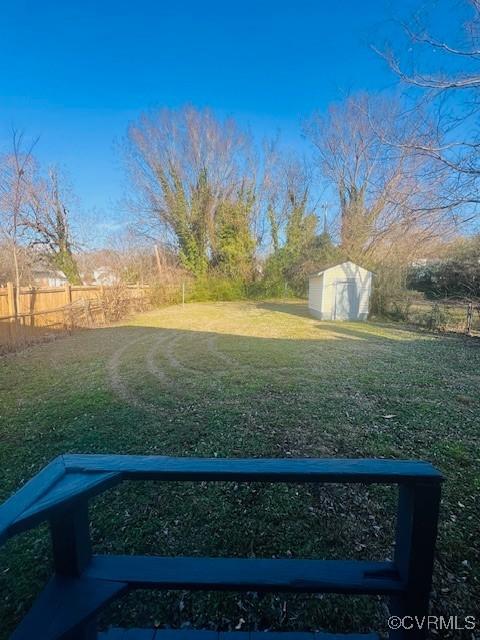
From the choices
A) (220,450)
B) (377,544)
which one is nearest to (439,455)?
(377,544)

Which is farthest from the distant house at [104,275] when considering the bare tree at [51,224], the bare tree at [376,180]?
the bare tree at [376,180]

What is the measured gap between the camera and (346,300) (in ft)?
42.1

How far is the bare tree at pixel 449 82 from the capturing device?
13.8 feet

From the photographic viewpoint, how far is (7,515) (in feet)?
2.55

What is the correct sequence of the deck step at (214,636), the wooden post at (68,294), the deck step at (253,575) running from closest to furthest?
the deck step at (253,575) < the deck step at (214,636) < the wooden post at (68,294)

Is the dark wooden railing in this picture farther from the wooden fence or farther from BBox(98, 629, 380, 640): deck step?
the wooden fence

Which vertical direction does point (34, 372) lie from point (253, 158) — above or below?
below

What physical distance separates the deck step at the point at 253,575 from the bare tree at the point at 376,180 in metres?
5.52

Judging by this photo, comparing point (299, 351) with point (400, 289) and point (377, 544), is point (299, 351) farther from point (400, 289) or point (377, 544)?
point (400, 289)

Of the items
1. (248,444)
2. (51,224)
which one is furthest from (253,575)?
(51,224)

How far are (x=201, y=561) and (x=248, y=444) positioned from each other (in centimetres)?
188

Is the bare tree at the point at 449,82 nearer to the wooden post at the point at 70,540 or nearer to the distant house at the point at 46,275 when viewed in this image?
the wooden post at the point at 70,540

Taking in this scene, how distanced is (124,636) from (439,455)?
110 inches

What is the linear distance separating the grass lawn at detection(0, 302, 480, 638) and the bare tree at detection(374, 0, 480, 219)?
3.44 meters
